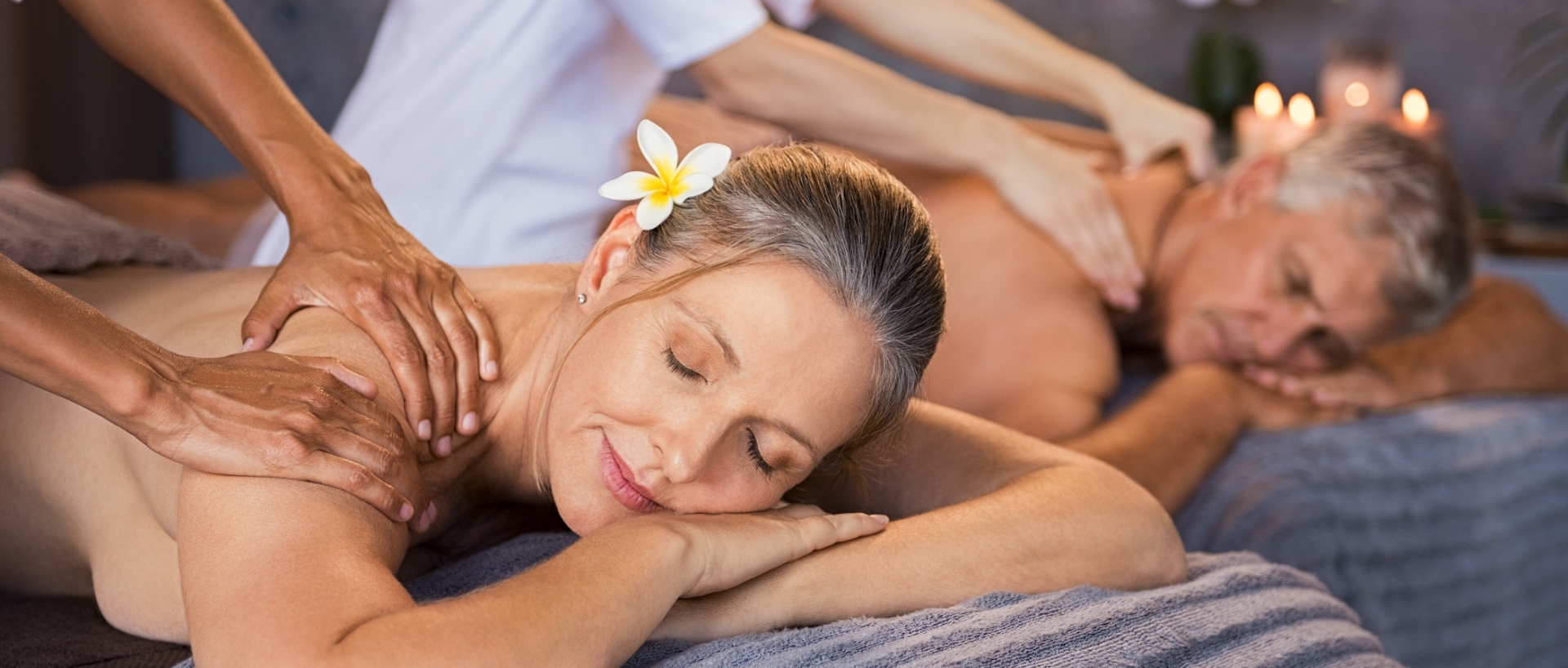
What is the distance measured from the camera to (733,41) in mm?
1920

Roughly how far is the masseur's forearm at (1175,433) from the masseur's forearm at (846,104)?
49 centimetres

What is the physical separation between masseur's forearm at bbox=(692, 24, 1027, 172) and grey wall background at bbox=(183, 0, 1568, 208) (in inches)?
66.0

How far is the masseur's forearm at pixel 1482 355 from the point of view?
2.33 meters

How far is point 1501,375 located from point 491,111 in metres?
1.88

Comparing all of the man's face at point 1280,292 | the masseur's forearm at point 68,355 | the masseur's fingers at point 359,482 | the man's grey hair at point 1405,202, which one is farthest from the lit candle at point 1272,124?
the masseur's forearm at point 68,355

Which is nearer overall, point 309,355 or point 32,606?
point 309,355

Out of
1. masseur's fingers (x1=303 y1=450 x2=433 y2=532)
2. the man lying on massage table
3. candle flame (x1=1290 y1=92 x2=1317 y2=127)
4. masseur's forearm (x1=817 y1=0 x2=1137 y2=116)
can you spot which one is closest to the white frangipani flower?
masseur's fingers (x1=303 y1=450 x2=433 y2=532)

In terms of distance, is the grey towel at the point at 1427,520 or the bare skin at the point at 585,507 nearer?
the bare skin at the point at 585,507

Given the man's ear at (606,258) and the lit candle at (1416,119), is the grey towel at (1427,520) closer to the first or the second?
the man's ear at (606,258)

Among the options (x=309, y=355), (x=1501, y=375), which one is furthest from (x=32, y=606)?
(x=1501, y=375)

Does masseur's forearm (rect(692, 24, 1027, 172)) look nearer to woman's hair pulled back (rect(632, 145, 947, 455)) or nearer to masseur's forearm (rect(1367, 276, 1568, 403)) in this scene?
woman's hair pulled back (rect(632, 145, 947, 455))

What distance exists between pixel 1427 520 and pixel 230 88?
1811mm

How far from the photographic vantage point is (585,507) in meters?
1.14

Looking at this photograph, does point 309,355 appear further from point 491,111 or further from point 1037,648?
point 491,111
